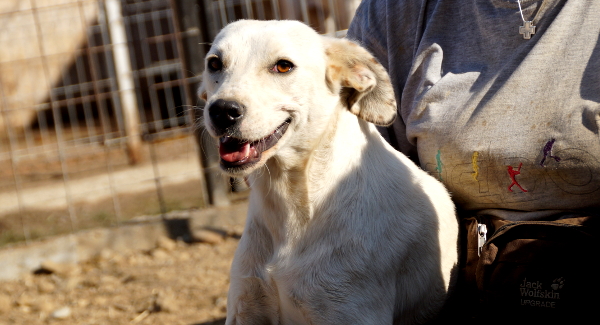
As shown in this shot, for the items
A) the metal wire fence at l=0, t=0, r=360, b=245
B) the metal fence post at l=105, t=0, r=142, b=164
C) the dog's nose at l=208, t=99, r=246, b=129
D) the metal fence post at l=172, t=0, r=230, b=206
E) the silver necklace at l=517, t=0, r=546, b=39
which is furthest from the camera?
the metal fence post at l=105, t=0, r=142, b=164

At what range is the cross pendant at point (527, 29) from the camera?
2.19 m

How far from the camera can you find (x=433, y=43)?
2.45 m

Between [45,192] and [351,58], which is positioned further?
[45,192]

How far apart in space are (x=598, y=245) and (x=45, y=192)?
16.0ft

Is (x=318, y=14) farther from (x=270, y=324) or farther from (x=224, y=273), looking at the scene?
(x=270, y=324)

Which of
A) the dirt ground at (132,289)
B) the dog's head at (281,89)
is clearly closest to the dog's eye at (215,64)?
the dog's head at (281,89)

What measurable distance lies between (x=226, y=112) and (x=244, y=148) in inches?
6.1

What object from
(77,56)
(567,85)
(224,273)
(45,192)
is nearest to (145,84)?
(77,56)

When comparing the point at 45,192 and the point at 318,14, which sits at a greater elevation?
the point at 318,14

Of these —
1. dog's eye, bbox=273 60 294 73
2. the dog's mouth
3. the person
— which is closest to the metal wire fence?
the person

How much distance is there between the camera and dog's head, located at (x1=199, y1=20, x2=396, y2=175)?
2053 millimetres

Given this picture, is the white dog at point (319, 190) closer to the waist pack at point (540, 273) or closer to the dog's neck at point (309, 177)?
the dog's neck at point (309, 177)

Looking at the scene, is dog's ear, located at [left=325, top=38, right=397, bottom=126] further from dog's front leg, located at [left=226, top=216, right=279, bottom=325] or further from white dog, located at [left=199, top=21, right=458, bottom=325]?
dog's front leg, located at [left=226, top=216, right=279, bottom=325]

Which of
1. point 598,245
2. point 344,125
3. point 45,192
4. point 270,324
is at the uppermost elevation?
point 344,125
